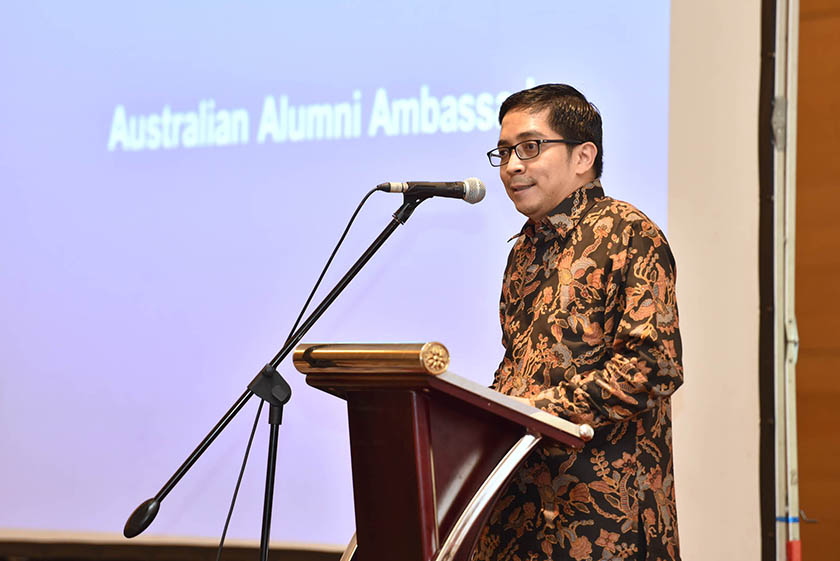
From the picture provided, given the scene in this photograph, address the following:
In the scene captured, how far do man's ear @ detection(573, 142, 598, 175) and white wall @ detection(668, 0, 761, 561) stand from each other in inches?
32.9

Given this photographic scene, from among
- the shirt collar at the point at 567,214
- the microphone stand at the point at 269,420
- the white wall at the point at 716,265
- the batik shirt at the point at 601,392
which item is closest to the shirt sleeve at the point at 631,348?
the batik shirt at the point at 601,392

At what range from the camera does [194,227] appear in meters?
3.47

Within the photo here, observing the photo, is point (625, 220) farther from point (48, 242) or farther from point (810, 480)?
point (48, 242)

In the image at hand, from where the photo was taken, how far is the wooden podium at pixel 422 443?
Answer: 1569 millimetres

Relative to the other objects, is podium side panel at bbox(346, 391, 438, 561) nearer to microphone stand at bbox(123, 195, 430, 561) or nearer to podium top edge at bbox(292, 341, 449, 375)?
podium top edge at bbox(292, 341, 449, 375)

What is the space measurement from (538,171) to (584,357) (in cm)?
41

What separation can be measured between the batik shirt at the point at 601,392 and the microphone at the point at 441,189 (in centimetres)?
21

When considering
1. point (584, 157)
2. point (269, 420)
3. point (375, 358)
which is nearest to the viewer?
point (375, 358)

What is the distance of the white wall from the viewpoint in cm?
271

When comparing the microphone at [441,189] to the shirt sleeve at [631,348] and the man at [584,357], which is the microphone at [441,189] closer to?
the man at [584,357]

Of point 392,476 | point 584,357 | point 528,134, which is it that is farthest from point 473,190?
point 392,476

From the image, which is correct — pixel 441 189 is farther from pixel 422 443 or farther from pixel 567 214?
pixel 422 443

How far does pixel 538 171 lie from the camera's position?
200cm

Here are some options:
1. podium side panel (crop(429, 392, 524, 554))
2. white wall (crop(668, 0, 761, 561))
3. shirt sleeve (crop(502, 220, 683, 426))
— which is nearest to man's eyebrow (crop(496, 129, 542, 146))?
shirt sleeve (crop(502, 220, 683, 426))
